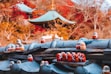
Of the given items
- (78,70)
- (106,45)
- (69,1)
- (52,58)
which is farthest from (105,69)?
(69,1)

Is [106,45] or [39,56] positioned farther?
[39,56]

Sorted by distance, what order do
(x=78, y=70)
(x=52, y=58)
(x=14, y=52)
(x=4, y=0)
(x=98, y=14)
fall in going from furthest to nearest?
1. (x=4, y=0)
2. (x=98, y=14)
3. (x=14, y=52)
4. (x=52, y=58)
5. (x=78, y=70)

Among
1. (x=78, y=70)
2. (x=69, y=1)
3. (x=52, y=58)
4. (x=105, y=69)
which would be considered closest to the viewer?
(x=105, y=69)

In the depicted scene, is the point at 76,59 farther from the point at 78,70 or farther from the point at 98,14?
the point at 98,14

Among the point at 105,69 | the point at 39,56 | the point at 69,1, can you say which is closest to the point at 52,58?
the point at 39,56

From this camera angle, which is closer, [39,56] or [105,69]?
[105,69]

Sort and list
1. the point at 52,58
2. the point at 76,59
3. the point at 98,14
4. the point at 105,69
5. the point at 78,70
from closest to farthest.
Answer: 1. the point at 105,69
2. the point at 78,70
3. the point at 76,59
4. the point at 52,58
5. the point at 98,14

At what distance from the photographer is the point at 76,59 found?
11.8 ft

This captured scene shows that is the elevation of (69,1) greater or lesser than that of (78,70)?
greater

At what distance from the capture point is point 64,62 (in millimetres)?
3814

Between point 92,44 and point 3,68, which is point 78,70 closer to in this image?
point 92,44

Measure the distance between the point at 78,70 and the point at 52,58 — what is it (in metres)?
1.02

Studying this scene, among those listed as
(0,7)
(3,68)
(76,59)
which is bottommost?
(3,68)

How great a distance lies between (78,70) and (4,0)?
14.7 m
